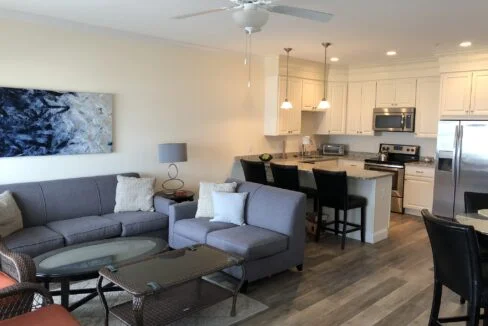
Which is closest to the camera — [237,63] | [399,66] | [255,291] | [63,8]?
[255,291]

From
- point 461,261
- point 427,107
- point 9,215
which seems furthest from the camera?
point 427,107

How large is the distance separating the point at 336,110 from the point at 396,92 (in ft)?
3.77

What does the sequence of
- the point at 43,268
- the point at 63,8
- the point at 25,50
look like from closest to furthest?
the point at 43,268, the point at 63,8, the point at 25,50

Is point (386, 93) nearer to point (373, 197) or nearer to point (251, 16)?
point (373, 197)

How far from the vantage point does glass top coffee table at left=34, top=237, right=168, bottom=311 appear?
2.88 m

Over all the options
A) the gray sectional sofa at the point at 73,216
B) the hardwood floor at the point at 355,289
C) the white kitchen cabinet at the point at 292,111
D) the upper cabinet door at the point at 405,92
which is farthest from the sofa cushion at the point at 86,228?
the upper cabinet door at the point at 405,92

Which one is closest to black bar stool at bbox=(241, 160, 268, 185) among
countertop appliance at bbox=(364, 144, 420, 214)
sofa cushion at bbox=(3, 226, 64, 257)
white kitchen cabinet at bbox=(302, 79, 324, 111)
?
white kitchen cabinet at bbox=(302, 79, 324, 111)

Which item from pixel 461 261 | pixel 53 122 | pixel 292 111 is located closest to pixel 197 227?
pixel 53 122

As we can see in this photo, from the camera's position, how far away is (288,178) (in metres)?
5.20

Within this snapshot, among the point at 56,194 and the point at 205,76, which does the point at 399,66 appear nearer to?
the point at 205,76

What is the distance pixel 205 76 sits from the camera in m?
5.83

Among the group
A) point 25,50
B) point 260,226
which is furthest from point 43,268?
point 25,50

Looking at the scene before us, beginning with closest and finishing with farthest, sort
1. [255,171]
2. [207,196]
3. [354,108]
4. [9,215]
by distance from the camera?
[9,215] → [207,196] → [255,171] → [354,108]

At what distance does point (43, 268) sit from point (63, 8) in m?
2.54
